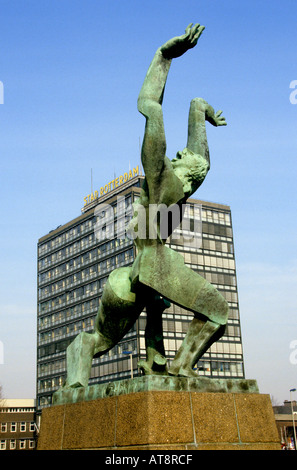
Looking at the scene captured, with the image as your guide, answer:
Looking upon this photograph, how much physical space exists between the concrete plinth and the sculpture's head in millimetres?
2691

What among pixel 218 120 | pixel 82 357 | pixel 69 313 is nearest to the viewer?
pixel 82 357

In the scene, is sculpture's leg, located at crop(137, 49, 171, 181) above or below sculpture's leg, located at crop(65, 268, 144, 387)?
above

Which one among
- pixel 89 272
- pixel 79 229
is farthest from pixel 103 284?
pixel 79 229

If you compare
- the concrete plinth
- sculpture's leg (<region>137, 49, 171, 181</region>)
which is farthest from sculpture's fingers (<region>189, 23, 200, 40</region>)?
the concrete plinth

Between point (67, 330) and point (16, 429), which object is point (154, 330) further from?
point (16, 429)

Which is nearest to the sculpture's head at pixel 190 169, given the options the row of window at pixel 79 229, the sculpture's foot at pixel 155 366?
the sculpture's foot at pixel 155 366

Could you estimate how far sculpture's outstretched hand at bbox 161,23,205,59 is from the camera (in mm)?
7895

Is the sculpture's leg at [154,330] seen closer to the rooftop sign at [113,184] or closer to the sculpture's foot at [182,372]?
the sculpture's foot at [182,372]

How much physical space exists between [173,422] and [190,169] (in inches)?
128

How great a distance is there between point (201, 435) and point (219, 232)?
79967 millimetres

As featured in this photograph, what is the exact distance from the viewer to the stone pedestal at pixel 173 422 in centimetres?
650

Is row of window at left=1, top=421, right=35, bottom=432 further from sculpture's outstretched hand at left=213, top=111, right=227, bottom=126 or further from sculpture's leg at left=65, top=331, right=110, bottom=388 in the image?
sculpture's outstretched hand at left=213, top=111, right=227, bottom=126

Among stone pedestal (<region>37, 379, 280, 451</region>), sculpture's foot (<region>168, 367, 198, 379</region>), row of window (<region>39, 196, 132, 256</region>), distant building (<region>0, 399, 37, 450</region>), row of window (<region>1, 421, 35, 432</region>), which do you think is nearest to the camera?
stone pedestal (<region>37, 379, 280, 451</region>)

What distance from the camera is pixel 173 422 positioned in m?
6.60
